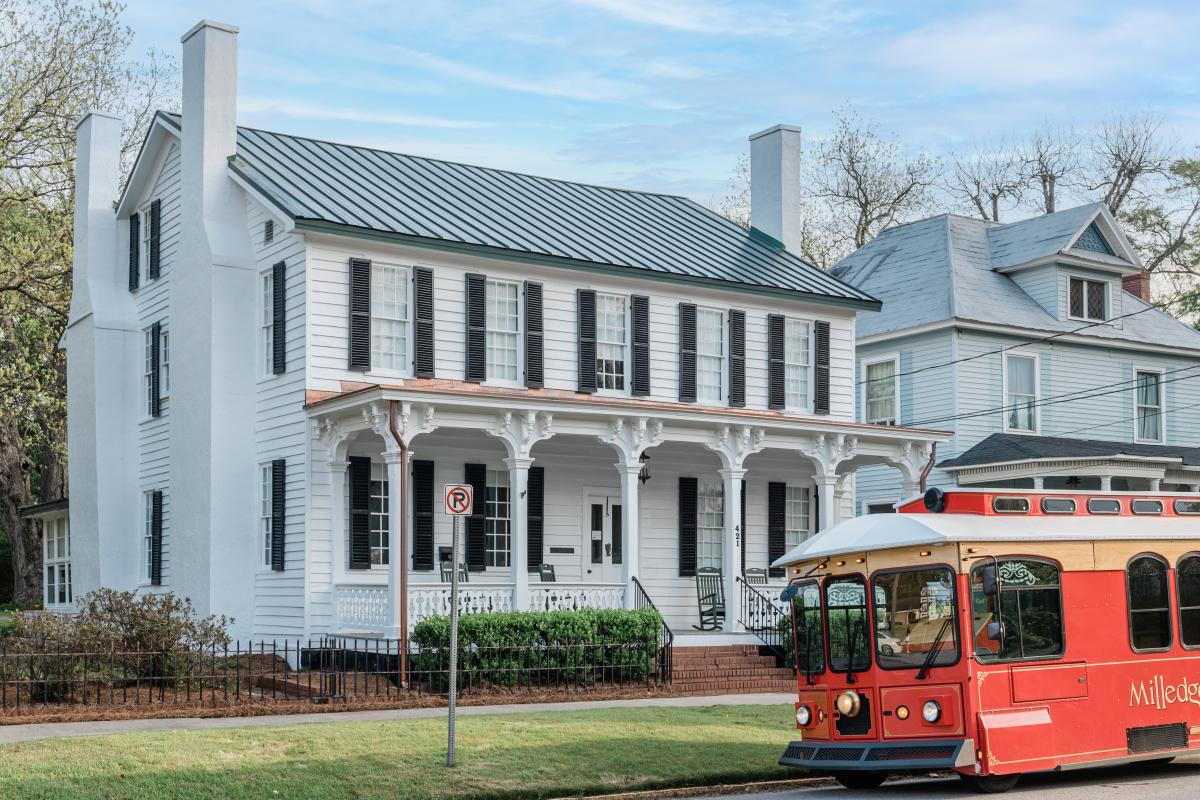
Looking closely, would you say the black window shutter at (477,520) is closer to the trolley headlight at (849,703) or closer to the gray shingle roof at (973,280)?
the trolley headlight at (849,703)

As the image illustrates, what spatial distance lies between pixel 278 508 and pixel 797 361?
36.0 feet

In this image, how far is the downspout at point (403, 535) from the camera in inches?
794

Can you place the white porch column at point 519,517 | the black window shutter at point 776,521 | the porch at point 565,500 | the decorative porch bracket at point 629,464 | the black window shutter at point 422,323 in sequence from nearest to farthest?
1. the porch at point 565,500
2. the white porch column at point 519,517
3. the decorative porch bracket at point 629,464
4. the black window shutter at point 422,323
5. the black window shutter at point 776,521

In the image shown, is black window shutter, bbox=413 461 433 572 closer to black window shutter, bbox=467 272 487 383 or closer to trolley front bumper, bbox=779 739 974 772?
black window shutter, bbox=467 272 487 383

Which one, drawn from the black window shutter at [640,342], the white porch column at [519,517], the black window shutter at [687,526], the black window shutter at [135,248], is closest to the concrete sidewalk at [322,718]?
the white porch column at [519,517]

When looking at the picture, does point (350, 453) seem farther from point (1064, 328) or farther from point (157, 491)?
point (1064, 328)

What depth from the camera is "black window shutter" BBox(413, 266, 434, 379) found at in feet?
78.4

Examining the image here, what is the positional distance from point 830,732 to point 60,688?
971cm

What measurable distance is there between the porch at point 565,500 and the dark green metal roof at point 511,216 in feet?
10.8

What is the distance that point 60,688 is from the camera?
17484 mm

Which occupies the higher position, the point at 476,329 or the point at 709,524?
the point at 476,329

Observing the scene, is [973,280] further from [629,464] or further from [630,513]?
[630,513]

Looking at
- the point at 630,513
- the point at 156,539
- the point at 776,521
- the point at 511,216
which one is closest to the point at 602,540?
the point at 630,513

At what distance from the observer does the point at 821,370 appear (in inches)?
1132
